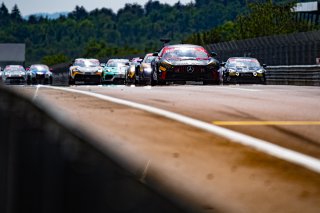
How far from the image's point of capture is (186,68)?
28203 millimetres

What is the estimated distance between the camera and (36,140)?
3.79 meters

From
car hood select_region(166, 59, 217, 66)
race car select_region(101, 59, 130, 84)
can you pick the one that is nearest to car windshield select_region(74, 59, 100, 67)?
race car select_region(101, 59, 130, 84)

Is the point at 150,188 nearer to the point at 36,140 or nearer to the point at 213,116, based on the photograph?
the point at 36,140

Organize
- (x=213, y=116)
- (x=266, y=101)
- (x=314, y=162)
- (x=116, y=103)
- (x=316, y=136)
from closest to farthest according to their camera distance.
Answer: (x=314, y=162), (x=316, y=136), (x=213, y=116), (x=116, y=103), (x=266, y=101)

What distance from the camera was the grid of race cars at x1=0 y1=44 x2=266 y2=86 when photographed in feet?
92.8

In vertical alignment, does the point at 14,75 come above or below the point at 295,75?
below

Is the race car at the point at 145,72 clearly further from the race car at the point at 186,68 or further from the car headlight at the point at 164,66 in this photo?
the car headlight at the point at 164,66

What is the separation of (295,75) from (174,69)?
38.3 feet

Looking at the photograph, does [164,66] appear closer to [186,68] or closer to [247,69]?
[186,68]

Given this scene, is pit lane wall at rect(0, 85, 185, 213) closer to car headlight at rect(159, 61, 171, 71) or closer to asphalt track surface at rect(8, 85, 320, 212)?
asphalt track surface at rect(8, 85, 320, 212)

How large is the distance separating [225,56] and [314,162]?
182 ft

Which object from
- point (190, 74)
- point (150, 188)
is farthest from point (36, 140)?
point (190, 74)

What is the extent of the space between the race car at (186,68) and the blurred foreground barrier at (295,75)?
7748 millimetres

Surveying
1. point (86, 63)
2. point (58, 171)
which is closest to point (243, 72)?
point (86, 63)
